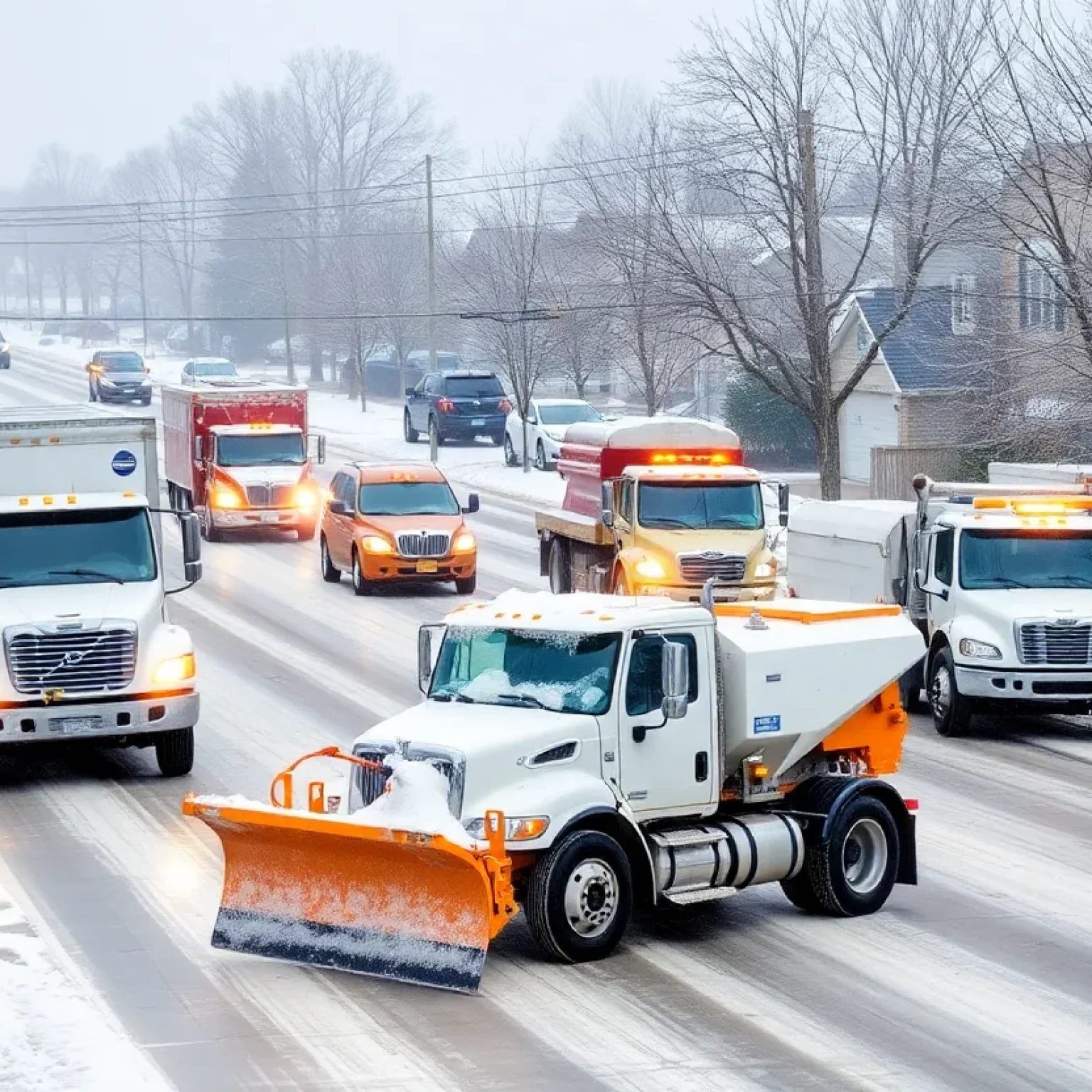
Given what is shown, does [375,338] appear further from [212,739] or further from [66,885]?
[66,885]

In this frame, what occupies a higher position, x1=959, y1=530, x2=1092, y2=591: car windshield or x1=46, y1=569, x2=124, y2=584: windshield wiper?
x1=46, y1=569, x2=124, y2=584: windshield wiper

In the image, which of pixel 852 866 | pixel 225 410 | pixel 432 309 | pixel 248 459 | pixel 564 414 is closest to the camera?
pixel 852 866

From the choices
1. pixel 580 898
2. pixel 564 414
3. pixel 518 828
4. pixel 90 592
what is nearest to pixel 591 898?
pixel 580 898

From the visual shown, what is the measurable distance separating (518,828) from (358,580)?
62.9 feet

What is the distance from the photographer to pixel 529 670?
12.5 metres

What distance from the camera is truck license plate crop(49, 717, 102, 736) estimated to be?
17.4m

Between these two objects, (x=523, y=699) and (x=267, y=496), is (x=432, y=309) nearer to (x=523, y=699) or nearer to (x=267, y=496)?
(x=267, y=496)

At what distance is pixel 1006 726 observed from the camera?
2128 centimetres

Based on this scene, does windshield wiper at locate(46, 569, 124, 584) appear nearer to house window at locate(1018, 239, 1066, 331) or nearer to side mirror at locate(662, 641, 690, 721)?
side mirror at locate(662, 641, 690, 721)

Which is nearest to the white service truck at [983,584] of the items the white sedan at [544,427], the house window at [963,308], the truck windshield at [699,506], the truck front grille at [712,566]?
the truck front grille at [712,566]

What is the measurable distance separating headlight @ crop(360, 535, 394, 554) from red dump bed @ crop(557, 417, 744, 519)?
2891 mm

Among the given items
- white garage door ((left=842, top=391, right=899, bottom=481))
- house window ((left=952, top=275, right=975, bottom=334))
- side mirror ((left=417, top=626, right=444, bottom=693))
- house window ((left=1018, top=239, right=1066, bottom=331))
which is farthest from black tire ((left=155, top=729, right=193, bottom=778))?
white garage door ((left=842, top=391, right=899, bottom=481))

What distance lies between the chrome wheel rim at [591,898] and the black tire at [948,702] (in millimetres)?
9169

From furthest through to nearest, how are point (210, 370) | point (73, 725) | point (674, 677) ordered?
point (210, 370)
point (73, 725)
point (674, 677)
